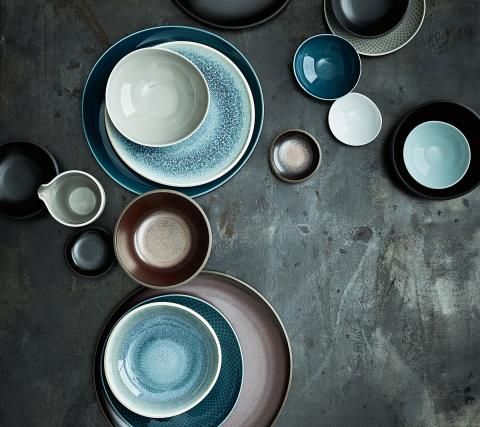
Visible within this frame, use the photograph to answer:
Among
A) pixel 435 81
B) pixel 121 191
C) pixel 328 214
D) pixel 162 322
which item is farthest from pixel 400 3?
pixel 162 322

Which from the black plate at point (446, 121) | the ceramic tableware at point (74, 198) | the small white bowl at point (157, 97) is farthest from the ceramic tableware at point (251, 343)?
the black plate at point (446, 121)

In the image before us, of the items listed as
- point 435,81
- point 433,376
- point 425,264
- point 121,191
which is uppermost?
point 121,191

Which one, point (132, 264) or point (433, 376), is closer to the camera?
point (132, 264)

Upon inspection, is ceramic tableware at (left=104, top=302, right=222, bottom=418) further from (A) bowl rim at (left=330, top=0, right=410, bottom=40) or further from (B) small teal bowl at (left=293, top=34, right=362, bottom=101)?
(A) bowl rim at (left=330, top=0, right=410, bottom=40)

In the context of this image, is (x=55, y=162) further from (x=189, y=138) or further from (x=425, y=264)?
(x=425, y=264)

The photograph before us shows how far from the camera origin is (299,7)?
3.82ft

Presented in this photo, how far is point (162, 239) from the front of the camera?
110cm

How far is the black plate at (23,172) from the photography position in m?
1.12

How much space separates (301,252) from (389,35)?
548mm

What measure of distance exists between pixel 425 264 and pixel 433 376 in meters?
0.26

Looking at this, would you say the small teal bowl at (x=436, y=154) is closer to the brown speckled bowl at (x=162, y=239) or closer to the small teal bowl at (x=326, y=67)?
the small teal bowl at (x=326, y=67)

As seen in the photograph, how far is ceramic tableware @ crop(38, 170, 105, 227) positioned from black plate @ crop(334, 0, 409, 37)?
0.68 metres

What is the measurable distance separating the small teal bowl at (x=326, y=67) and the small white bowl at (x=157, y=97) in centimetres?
25

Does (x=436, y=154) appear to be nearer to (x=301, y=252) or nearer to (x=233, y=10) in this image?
(x=301, y=252)
